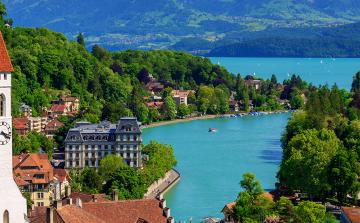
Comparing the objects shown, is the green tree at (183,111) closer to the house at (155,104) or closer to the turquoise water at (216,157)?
the house at (155,104)

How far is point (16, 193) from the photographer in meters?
13.0

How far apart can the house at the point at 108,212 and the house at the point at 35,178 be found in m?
8.77

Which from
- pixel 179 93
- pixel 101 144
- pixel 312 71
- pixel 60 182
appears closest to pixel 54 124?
pixel 101 144

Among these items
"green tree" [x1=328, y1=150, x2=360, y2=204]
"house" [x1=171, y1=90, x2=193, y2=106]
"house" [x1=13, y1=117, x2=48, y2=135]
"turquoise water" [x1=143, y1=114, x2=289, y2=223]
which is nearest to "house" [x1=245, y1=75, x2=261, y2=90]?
"house" [x1=171, y1=90, x2=193, y2=106]

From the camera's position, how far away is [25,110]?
4819cm

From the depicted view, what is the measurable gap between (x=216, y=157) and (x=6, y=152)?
29299mm

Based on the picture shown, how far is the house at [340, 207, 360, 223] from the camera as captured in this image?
22.7 meters

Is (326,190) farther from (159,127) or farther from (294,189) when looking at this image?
(159,127)

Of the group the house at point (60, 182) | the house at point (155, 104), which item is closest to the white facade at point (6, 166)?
the house at point (60, 182)

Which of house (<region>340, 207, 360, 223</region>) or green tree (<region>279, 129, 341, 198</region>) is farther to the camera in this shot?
green tree (<region>279, 129, 341, 198</region>)

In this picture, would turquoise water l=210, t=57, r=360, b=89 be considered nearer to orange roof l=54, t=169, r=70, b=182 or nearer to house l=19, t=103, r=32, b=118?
house l=19, t=103, r=32, b=118

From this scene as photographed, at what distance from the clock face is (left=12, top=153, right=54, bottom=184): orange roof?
600 inches

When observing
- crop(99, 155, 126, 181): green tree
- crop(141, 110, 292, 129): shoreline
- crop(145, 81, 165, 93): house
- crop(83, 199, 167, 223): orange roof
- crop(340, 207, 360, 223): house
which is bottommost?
crop(340, 207, 360, 223): house

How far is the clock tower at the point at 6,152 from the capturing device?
1276cm
